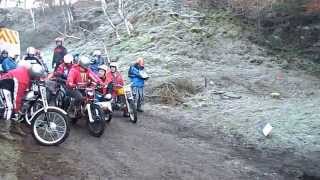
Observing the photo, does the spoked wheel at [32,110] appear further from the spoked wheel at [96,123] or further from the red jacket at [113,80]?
the red jacket at [113,80]

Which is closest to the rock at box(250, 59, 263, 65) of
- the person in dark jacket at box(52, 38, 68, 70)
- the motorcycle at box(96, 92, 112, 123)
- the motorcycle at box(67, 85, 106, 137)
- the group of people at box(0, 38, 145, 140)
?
the group of people at box(0, 38, 145, 140)

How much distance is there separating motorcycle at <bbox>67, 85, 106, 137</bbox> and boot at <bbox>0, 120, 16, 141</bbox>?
1623 mm

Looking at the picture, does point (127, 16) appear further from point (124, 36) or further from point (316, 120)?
point (316, 120)

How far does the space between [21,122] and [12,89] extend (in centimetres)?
96

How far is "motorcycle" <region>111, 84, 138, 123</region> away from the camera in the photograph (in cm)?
1251

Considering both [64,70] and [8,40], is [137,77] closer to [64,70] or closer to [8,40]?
[64,70]

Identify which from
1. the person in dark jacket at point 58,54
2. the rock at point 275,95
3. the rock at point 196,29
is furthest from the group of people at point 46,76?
the rock at point 196,29

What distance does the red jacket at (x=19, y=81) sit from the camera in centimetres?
893

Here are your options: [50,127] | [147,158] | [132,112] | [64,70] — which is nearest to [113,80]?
[132,112]

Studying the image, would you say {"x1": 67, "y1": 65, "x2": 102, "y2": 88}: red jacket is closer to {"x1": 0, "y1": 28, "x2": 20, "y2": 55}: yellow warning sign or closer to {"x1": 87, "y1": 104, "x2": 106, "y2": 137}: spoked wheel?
{"x1": 87, "y1": 104, "x2": 106, "y2": 137}: spoked wheel

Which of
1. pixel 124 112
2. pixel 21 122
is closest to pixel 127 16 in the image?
pixel 124 112

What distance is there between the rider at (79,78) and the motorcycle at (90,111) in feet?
0.39

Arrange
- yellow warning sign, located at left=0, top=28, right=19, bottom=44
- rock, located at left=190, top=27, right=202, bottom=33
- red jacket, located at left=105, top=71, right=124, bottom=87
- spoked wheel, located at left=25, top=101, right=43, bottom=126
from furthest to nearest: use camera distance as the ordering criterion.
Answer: rock, located at left=190, top=27, right=202, bottom=33, yellow warning sign, located at left=0, top=28, right=19, bottom=44, red jacket, located at left=105, top=71, right=124, bottom=87, spoked wheel, located at left=25, top=101, right=43, bottom=126

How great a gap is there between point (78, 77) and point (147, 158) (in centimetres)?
259
